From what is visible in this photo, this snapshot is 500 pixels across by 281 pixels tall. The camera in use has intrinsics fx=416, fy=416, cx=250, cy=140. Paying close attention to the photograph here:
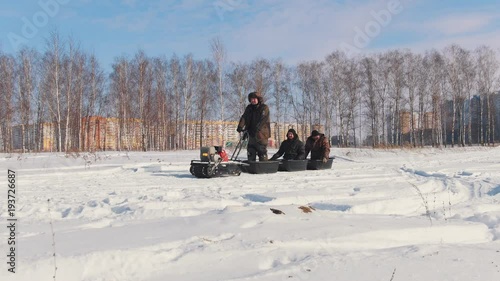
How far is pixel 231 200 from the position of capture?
5.72 metres

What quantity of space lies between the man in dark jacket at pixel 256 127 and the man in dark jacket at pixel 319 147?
5.81 feet

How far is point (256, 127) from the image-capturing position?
415 inches

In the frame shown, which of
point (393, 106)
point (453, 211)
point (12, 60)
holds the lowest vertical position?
point (453, 211)

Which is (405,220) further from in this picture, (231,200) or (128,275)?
(128,275)

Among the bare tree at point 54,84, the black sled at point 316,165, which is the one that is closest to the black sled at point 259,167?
the black sled at point 316,165

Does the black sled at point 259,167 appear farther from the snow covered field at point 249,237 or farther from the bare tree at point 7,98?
the bare tree at point 7,98

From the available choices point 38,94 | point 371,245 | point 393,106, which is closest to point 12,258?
point 371,245

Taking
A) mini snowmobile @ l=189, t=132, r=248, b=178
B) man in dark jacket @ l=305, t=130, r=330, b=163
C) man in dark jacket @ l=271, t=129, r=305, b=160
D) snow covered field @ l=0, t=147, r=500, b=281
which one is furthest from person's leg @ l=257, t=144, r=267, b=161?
snow covered field @ l=0, t=147, r=500, b=281

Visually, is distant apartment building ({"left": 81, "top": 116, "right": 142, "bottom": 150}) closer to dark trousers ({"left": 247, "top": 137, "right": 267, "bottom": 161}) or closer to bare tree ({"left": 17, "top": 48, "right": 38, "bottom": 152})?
bare tree ({"left": 17, "top": 48, "right": 38, "bottom": 152})

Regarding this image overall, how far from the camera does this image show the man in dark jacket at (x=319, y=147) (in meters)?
11.5

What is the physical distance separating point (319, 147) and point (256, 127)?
2.18 m

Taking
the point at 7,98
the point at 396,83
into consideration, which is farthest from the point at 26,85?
the point at 396,83

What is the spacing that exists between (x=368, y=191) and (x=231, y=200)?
7.94ft

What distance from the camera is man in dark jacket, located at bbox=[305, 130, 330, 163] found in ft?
37.7
